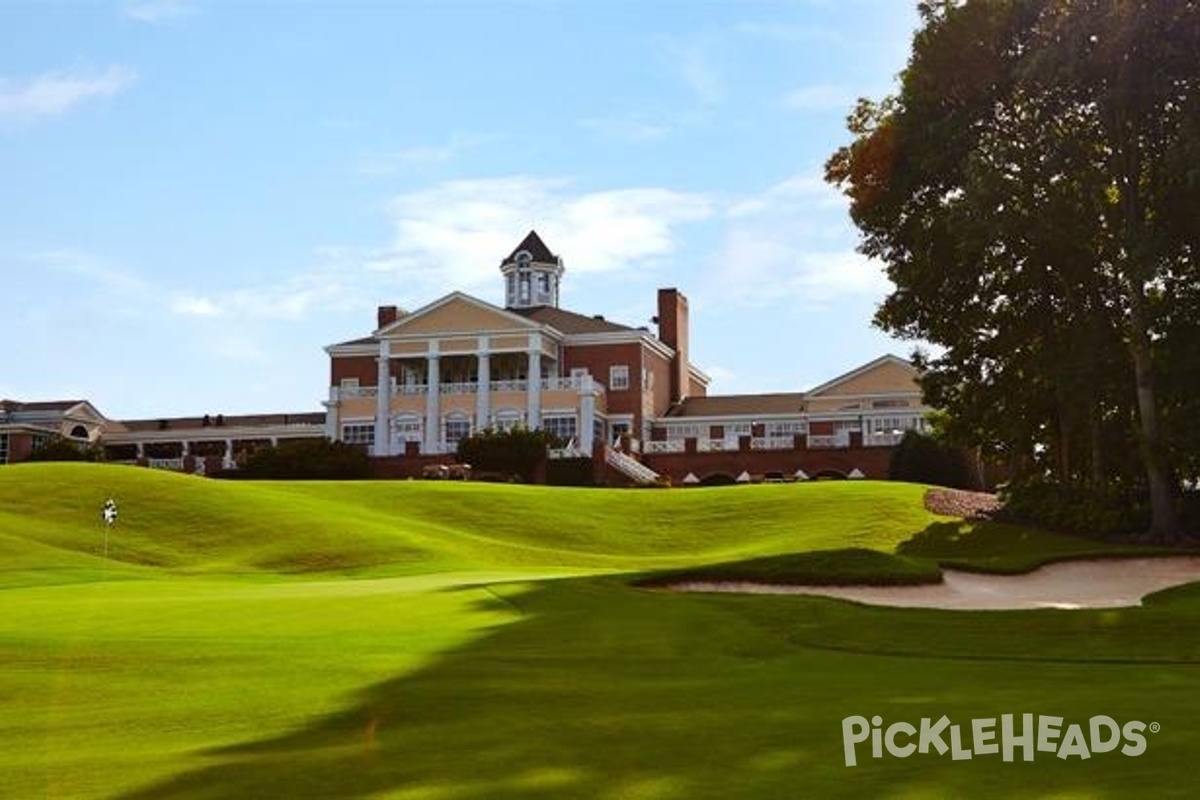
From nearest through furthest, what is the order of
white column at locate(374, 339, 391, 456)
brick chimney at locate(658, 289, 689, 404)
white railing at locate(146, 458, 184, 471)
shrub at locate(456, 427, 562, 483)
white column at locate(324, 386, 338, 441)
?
shrub at locate(456, 427, 562, 483), white railing at locate(146, 458, 184, 471), white column at locate(374, 339, 391, 456), white column at locate(324, 386, 338, 441), brick chimney at locate(658, 289, 689, 404)

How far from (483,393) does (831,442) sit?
2121cm

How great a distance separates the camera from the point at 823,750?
8.79 meters

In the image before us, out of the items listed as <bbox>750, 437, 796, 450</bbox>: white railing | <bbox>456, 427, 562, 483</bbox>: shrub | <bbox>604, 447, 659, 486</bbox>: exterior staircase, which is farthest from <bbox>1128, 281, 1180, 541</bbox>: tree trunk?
<bbox>750, 437, 796, 450</bbox>: white railing

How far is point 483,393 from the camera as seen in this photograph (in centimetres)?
8100

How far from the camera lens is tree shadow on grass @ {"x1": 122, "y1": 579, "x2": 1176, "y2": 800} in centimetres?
796

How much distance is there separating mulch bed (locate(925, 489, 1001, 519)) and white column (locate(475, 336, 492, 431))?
3635cm

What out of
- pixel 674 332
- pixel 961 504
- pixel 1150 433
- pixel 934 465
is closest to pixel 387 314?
pixel 674 332

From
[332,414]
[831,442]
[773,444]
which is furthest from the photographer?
[332,414]

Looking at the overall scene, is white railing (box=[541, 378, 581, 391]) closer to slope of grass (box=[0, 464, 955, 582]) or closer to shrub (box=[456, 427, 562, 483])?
shrub (box=[456, 427, 562, 483])

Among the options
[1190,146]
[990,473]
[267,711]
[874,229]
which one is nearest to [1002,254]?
[874,229]

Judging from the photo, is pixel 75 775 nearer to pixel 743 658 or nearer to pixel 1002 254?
pixel 743 658

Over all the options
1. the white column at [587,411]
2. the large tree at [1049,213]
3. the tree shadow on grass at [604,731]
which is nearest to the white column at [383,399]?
the white column at [587,411]

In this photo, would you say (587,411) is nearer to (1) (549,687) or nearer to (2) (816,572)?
(2) (816,572)

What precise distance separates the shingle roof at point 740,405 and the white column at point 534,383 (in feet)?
34.0
